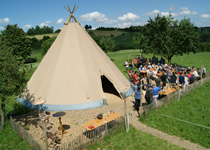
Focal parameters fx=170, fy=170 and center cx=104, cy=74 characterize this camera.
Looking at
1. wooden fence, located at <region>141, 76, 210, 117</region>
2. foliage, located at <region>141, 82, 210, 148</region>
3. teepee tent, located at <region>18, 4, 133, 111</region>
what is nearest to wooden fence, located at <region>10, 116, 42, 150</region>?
teepee tent, located at <region>18, 4, 133, 111</region>

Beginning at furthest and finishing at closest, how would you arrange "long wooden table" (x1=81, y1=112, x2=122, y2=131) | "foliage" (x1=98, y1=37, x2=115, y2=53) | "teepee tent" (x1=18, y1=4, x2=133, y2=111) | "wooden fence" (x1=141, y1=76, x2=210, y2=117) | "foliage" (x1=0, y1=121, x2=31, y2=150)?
"foliage" (x1=98, y1=37, x2=115, y2=53), "teepee tent" (x1=18, y1=4, x2=133, y2=111), "wooden fence" (x1=141, y1=76, x2=210, y2=117), "long wooden table" (x1=81, y1=112, x2=122, y2=131), "foliage" (x1=0, y1=121, x2=31, y2=150)

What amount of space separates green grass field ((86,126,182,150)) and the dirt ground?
151cm

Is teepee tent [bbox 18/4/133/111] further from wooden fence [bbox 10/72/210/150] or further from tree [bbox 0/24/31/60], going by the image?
tree [bbox 0/24/31/60]

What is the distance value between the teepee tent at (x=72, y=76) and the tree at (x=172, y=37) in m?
12.9

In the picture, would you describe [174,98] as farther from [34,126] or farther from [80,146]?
[34,126]

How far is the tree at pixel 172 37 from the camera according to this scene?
76.4 feet

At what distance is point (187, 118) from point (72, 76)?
7.42 metres

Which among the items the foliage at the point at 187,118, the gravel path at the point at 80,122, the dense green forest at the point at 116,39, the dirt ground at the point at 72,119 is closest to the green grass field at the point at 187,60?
the dense green forest at the point at 116,39

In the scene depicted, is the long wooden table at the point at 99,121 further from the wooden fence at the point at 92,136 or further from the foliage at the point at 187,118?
the foliage at the point at 187,118

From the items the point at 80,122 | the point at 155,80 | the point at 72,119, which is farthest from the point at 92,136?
the point at 155,80

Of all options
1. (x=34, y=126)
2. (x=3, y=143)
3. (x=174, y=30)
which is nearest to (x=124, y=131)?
(x=34, y=126)

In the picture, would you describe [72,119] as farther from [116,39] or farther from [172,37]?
[116,39]

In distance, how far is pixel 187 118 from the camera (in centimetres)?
919

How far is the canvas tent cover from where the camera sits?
36.3 ft
